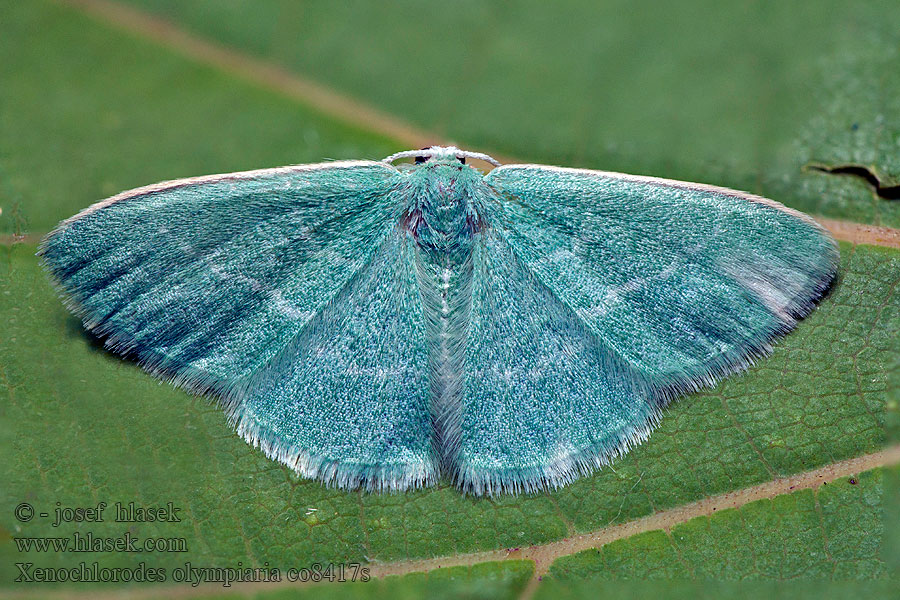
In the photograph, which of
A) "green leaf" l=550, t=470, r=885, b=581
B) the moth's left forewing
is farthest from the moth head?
"green leaf" l=550, t=470, r=885, b=581

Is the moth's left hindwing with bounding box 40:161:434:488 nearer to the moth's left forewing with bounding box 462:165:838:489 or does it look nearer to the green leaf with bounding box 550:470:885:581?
the moth's left forewing with bounding box 462:165:838:489

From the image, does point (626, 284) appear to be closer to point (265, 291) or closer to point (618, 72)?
point (618, 72)

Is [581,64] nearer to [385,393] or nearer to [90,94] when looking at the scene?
[385,393]

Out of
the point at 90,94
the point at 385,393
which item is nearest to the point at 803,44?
the point at 385,393

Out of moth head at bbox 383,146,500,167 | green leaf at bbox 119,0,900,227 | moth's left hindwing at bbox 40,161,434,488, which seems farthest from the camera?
green leaf at bbox 119,0,900,227

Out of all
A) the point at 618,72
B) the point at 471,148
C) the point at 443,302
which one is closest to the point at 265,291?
the point at 443,302

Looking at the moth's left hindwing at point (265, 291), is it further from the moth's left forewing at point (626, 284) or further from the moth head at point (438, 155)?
the moth's left forewing at point (626, 284)

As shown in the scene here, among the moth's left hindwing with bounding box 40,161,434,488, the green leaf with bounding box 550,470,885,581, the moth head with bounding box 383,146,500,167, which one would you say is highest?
the moth head with bounding box 383,146,500,167
